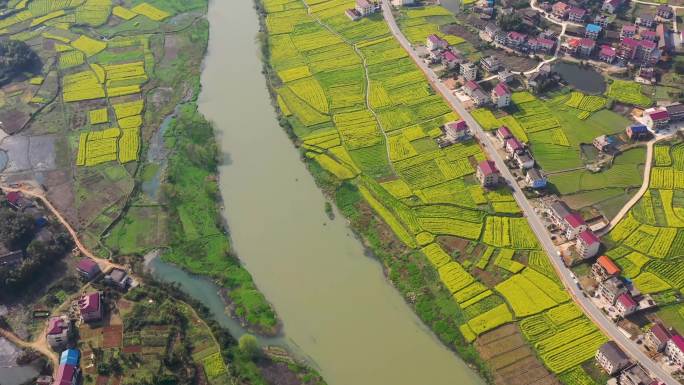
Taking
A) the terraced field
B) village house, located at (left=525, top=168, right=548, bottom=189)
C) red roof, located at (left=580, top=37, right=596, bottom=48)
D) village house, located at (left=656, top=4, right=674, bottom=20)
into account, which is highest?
village house, located at (left=656, top=4, right=674, bottom=20)

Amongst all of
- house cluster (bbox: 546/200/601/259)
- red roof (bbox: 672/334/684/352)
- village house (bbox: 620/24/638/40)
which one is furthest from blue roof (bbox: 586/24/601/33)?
red roof (bbox: 672/334/684/352)

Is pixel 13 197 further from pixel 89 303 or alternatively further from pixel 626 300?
pixel 626 300

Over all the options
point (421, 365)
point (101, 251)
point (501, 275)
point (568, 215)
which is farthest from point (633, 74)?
point (101, 251)

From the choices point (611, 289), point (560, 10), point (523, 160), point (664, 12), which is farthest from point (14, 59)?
point (664, 12)

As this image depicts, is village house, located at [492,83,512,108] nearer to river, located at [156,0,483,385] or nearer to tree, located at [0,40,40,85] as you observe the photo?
river, located at [156,0,483,385]

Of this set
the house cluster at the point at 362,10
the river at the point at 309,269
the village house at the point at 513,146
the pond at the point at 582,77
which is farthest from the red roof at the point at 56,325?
the pond at the point at 582,77

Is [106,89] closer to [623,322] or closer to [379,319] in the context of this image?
[379,319]

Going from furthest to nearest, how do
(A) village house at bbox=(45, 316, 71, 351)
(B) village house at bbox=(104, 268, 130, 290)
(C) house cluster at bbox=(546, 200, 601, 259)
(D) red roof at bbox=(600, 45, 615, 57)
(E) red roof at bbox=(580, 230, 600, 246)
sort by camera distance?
(D) red roof at bbox=(600, 45, 615, 57)
(B) village house at bbox=(104, 268, 130, 290)
(C) house cluster at bbox=(546, 200, 601, 259)
(E) red roof at bbox=(580, 230, 600, 246)
(A) village house at bbox=(45, 316, 71, 351)
